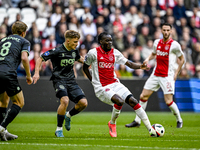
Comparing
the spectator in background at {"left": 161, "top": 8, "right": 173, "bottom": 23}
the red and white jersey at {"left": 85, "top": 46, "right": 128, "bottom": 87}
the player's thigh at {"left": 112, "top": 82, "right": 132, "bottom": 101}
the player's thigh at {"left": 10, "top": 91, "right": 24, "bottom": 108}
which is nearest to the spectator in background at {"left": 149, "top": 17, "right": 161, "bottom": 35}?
the spectator in background at {"left": 161, "top": 8, "right": 173, "bottom": 23}

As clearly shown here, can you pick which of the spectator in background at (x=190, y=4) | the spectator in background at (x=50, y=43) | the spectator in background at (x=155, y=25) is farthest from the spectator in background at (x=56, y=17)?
the spectator in background at (x=190, y=4)

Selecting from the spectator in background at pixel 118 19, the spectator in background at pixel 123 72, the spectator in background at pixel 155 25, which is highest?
the spectator in background at pixel 118 19

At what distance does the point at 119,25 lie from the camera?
1652cm

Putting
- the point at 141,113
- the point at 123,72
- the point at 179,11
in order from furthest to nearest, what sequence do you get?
the point at 179,11
the point at 123,72
the point at 141,113

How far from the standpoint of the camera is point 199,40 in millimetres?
17234

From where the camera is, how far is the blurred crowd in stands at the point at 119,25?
1521cm

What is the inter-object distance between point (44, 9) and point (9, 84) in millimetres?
11081

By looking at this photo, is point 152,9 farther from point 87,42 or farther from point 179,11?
point 87,42

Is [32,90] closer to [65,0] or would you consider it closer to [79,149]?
[65,0]

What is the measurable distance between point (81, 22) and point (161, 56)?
24.2 ft

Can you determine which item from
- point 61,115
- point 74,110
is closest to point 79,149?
point 61,115

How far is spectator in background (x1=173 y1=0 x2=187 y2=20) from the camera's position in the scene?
1808 centimetres

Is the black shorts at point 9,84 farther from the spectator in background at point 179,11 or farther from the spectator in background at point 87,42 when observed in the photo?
the spectator in background at point 179,11

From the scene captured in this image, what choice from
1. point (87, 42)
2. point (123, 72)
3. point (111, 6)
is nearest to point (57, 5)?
point (111, 6)
